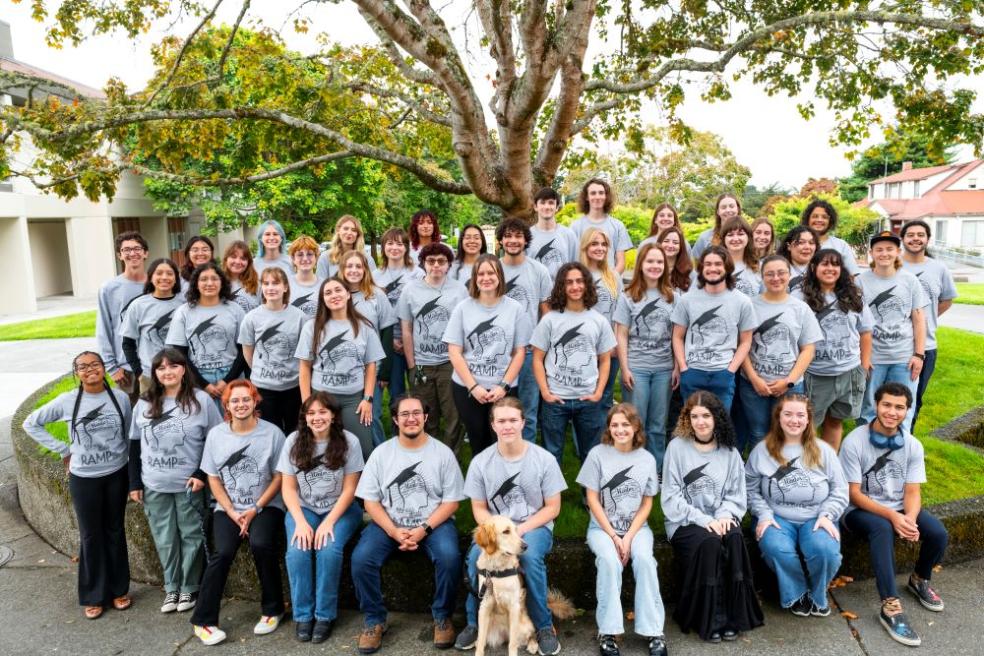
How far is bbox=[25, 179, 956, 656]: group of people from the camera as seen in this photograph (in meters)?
4.38

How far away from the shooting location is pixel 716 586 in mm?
4266

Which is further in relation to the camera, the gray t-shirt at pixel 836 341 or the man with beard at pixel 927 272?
the man with beard at pixel 927 272

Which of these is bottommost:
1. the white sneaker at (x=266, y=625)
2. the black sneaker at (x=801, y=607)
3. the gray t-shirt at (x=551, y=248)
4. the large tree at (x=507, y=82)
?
the white sneaker at (x=266, y=625)

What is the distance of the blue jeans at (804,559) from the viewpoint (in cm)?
432

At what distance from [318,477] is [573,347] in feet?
6.42

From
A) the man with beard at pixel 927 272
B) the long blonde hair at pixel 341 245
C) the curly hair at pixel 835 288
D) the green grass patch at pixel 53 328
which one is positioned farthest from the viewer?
the green grass patch at pixel 53 328

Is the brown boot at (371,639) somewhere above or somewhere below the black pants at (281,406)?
below

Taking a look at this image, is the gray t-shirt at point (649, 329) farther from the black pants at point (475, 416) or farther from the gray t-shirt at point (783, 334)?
the black pants at point (475, 416)

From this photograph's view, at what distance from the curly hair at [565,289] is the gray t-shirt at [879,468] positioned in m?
1.97

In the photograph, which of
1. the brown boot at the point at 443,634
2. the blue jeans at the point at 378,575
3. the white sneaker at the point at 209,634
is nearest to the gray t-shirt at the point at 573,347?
the blue jeans at the point at 378,575

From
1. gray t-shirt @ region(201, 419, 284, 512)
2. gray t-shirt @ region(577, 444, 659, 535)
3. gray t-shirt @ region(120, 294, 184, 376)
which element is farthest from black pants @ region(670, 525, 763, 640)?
gray t-shirt @ region(120, 294, 184, 376)

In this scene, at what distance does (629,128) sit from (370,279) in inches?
221

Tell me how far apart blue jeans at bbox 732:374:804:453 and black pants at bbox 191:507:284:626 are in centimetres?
338

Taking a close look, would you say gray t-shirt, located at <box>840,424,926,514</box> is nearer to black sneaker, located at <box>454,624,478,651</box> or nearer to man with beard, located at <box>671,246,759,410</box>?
man with beard, located at <box>671,246,759,410</box>
